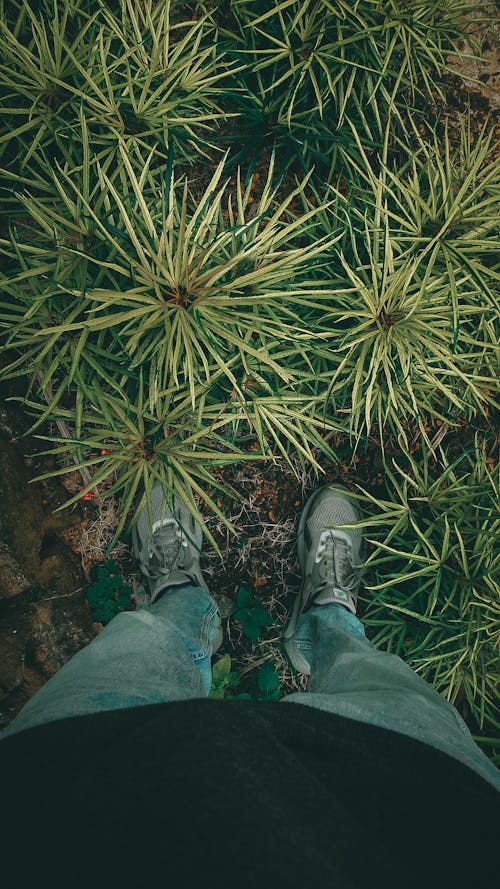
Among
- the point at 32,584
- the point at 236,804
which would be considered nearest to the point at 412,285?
the point at 236,804

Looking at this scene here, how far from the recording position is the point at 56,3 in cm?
109

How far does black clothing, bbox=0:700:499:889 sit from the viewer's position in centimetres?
50

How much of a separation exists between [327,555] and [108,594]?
67 cm

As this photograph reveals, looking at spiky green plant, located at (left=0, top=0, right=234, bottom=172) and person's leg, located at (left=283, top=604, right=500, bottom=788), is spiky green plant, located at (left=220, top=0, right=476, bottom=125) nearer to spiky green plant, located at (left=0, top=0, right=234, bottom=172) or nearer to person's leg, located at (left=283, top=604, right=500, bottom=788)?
spiky green plant, located at (left=0, top=0, right=234, bottom=172)

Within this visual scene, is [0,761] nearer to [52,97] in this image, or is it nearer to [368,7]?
[52,97]

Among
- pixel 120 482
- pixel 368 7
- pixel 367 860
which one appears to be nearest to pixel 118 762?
pixel 367 860

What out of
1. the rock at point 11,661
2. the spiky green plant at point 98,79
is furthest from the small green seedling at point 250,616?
the spiky green plant at point 98,79

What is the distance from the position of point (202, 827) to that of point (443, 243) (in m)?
1.26

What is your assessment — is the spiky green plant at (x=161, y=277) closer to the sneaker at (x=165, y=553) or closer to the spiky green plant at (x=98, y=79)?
the spiky green plant at (x=98, y=79)

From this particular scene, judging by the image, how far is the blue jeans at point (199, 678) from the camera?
2.56 ft

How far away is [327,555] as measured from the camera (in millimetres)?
1438

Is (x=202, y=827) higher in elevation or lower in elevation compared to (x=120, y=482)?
lower

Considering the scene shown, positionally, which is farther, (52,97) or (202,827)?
(52,97)

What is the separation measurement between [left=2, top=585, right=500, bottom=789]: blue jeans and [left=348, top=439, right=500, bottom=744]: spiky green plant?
169mm
